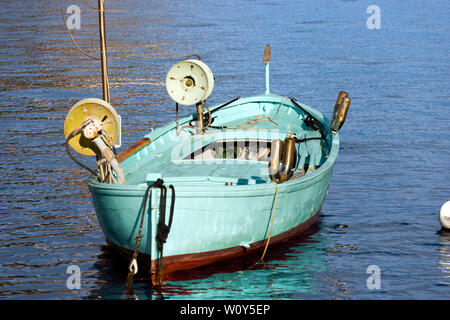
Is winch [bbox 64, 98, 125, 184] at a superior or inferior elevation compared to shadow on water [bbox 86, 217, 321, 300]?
superior

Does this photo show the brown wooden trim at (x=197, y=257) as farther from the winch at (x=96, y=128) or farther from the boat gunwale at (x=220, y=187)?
the winch at (x=96, y=128)

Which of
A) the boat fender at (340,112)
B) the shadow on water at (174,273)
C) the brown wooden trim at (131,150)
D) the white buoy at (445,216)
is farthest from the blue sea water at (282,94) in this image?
the boat fender at (340,112)

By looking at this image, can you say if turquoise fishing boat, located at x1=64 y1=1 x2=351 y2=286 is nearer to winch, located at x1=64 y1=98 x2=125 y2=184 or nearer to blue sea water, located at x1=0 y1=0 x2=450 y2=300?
winch, located at x1=64 y1=98 x2=125 y2=184

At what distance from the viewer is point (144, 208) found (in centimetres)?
1227

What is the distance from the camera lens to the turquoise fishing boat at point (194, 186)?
12445mm

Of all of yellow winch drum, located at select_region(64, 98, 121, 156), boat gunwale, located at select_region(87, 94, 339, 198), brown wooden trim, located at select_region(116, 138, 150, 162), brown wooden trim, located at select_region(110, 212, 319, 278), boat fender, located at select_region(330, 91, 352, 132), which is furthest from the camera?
boat fender, located at select_region(330, 91, 352, 132)

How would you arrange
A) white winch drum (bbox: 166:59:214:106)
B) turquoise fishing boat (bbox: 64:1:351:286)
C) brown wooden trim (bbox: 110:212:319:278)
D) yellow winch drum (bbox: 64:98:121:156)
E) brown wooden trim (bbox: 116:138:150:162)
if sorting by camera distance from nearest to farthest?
turquoise fishing boat (bbox: 64:1:351:286), brown wooden trim (bbox: 110:212:319:278), yellow winch drum (bbox: 64:98:121:156), brown wooden trim (bbox: 116:138:150:162), white winch drum (bbox: 166:59:214:106)

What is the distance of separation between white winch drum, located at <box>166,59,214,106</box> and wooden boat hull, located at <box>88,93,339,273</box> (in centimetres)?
338

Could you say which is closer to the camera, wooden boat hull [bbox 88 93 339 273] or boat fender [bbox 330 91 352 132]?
wooden boat hull [bbox 88 93 339 273]

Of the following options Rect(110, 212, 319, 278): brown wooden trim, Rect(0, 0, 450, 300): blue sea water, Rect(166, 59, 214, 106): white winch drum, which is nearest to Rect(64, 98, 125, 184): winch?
Rect(110, 212, 319, 278): brown wooden trim

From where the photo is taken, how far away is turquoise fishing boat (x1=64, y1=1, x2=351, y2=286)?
12.4 metres

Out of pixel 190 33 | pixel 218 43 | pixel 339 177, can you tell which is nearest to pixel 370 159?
pixel 339 177

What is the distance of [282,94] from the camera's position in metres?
32.5

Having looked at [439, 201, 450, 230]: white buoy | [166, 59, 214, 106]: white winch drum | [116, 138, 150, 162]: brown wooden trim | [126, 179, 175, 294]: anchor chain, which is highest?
[166, 59, 214, 106]: white winch drum
